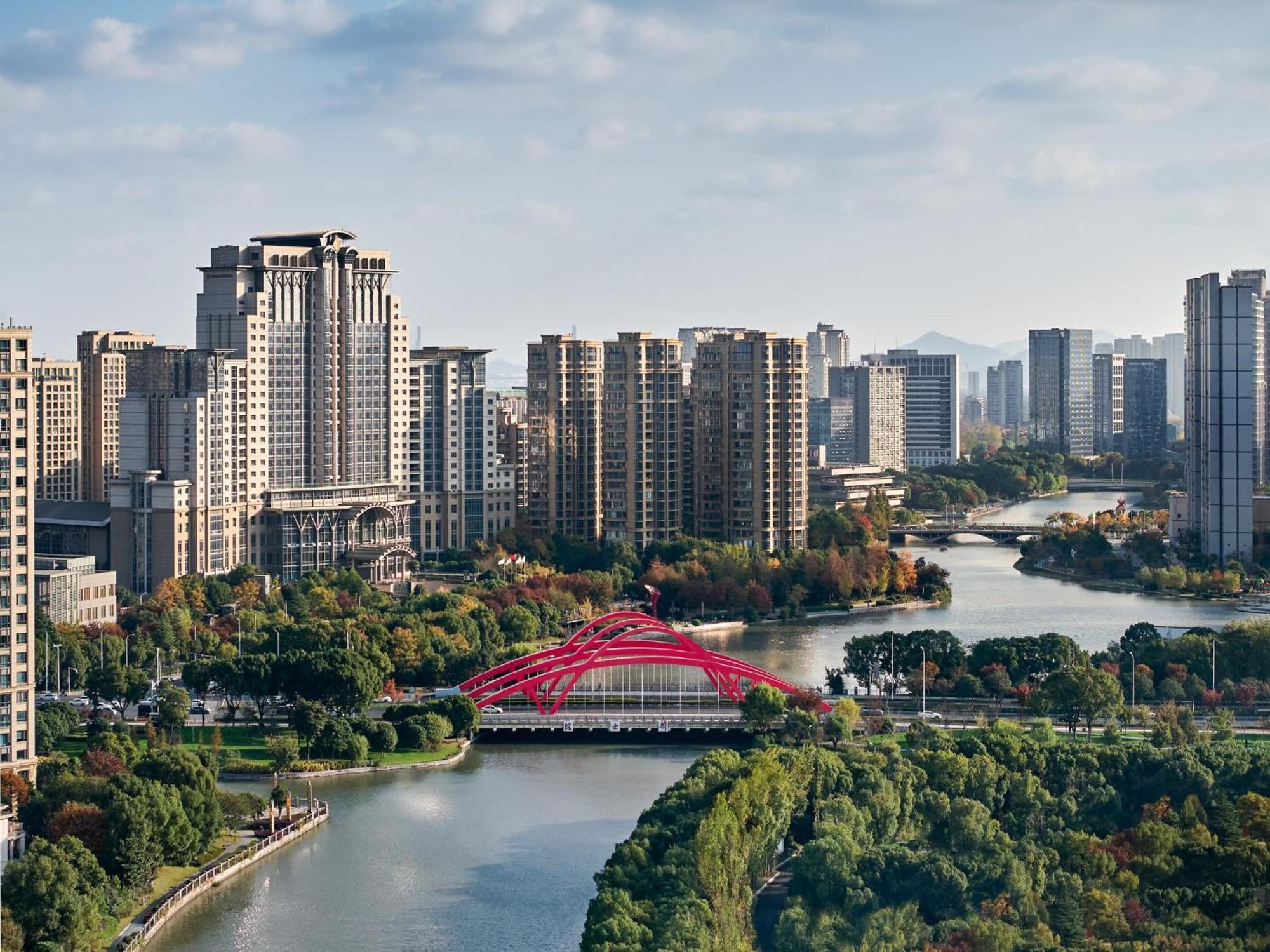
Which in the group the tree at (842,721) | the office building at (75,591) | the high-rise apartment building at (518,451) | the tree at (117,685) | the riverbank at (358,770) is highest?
the high-rise apartment building at (518,451)

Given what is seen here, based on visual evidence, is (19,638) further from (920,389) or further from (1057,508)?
(920,389)

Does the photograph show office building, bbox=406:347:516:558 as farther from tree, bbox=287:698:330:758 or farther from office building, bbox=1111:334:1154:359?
office building, bbox=1111:334:1154:359

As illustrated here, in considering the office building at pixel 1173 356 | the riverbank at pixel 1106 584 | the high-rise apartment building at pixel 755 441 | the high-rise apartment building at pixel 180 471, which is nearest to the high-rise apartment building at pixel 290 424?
the high-rise apartment building at pixel 180 471

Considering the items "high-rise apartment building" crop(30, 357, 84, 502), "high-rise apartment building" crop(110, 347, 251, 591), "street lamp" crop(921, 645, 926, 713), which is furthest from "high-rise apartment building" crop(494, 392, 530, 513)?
"street lamp" crop(921, 645, 926, 713)

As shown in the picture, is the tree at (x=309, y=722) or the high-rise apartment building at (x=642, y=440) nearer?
the tree at (x=309, y=722)

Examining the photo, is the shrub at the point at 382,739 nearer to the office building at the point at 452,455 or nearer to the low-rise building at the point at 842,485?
the office building at the point at 452,455

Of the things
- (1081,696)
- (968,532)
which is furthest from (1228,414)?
(1081,696)
